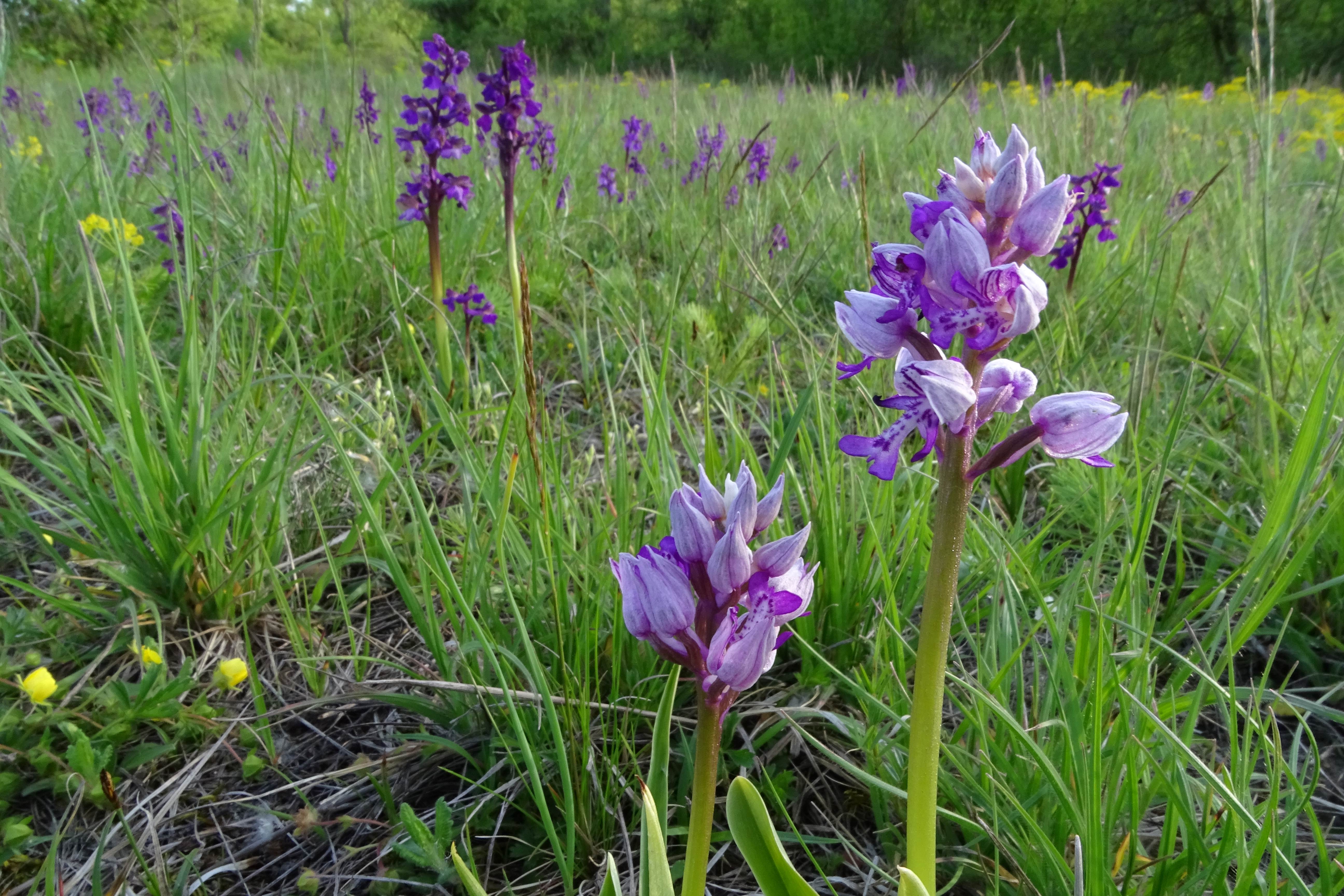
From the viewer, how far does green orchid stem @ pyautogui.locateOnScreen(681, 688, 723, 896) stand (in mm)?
757

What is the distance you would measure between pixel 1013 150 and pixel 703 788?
0.68 m

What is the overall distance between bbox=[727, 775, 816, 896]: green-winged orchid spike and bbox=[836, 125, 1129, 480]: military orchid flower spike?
32 cm

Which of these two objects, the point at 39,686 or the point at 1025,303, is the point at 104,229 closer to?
the point at 39,686

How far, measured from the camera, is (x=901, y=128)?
6.28 meters

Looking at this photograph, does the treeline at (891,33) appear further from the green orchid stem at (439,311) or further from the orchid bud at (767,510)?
the orchid bud at (767,510)

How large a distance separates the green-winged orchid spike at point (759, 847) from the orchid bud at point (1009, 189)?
585mm


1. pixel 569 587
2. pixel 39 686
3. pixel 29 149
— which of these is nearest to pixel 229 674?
pixel 39 686

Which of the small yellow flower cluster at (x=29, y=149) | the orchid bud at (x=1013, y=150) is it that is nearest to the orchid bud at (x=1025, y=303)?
the orchid bud at (x=1013, y=150)

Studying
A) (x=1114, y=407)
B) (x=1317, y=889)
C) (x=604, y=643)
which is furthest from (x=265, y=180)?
(x=1317, y=889)

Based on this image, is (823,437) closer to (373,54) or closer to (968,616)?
(968,616)

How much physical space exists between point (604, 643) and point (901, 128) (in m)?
5.84

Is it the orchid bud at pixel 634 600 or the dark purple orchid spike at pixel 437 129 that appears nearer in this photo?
the orchid bud at pixel 634 600

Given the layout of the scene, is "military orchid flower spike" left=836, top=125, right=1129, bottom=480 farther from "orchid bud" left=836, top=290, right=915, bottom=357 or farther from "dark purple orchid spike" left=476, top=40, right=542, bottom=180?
"dark purple orchid spike" left=476, top=40, right=542, bottom=180

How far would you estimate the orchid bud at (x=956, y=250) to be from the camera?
75 centimetres
